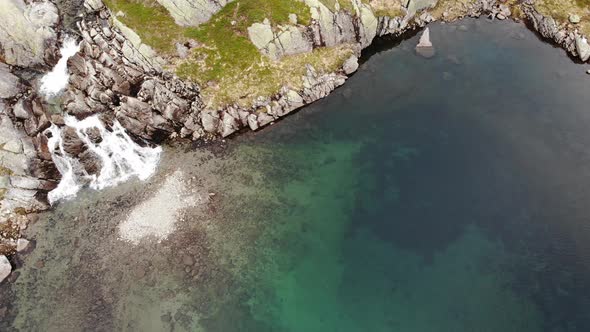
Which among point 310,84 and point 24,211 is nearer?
point 24,211

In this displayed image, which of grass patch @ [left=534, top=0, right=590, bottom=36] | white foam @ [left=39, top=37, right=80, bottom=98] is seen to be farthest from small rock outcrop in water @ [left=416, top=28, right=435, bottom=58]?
white foam @ [left=39, top=37, right=80, bottom=98]

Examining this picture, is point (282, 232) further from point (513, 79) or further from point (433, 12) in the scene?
point (433, 12)

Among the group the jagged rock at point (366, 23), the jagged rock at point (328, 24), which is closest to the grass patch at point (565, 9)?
the jagged rock at point (366, 23)

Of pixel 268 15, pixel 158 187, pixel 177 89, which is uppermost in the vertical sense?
pixel 268 15

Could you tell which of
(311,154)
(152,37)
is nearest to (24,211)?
(152,37)

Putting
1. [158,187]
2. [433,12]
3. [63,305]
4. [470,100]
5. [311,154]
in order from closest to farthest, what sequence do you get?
[63,305], [158,187], [311,154], [470,100], [433,12]

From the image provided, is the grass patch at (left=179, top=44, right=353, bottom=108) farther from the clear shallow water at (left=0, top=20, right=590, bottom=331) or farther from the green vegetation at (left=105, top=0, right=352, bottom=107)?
the clear shallow water at (left=0, top=20, right=590, bottom=331)

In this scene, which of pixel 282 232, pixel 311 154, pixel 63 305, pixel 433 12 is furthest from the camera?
pixel 433 12
